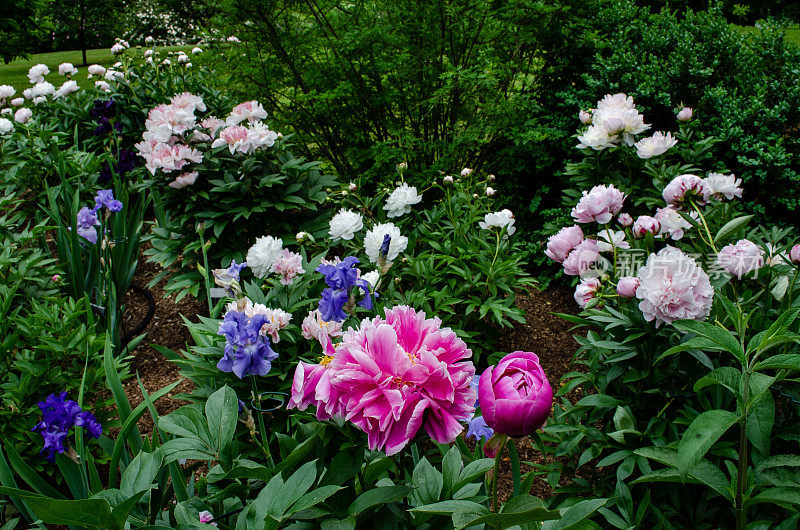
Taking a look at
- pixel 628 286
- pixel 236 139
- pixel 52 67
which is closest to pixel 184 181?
pixel 236 139

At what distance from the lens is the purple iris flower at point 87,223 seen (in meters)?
2.25

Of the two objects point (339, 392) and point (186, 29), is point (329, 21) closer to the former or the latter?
point (339, 392)

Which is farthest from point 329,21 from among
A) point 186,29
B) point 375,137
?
point 186,29

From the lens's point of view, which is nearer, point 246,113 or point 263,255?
point 263,255

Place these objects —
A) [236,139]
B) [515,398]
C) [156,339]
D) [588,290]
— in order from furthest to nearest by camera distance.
Answer: [156,339] → [236,139] → [588,290] → [515,398]

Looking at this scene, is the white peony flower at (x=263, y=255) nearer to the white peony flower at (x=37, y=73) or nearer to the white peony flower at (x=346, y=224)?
the white peony flower at (x=346, y=224)

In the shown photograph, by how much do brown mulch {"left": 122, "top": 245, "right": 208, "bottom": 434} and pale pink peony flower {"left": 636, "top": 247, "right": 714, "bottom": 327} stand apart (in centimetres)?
185

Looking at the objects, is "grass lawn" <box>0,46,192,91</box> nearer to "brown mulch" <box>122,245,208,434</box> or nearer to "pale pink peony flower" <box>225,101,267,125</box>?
"brown mulch" <box>122,245,208,434</box>

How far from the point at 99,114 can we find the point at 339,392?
12.0 feet

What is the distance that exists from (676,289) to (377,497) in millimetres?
822

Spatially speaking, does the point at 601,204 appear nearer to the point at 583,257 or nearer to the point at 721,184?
the point at 583,257

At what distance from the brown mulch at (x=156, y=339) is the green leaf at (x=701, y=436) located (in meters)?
2.02

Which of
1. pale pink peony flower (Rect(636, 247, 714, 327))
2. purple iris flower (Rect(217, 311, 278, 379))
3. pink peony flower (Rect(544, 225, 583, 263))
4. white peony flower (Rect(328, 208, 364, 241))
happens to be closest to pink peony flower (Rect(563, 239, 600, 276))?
pink peony flower (Rect(544, 225, 583, 263))

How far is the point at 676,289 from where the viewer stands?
1186mm
